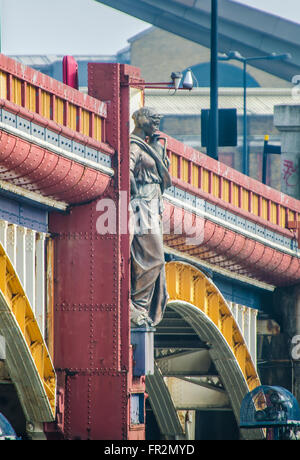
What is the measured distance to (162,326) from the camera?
46.9m

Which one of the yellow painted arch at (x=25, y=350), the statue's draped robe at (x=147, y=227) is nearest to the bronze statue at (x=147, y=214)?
the statue's draped robe at (x=147, y=227)

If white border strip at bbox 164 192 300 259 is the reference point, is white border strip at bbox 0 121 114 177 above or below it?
below

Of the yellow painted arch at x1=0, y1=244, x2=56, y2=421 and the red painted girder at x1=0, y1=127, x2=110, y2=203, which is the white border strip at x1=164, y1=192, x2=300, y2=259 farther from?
the yellow painted arch at x1=0, y1=244, x2=56, y2=421

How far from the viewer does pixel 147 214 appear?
35406mm

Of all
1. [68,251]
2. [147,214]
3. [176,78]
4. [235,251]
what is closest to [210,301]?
[235,251]


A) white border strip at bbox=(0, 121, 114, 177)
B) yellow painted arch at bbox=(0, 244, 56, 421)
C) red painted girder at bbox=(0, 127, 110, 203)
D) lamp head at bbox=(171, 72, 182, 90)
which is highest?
lamp head at bbox=(171, 72, 182, 90)

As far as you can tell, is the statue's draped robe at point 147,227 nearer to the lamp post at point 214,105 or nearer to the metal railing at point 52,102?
the metal railing at point 52,102

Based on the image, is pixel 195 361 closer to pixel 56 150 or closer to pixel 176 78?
pixel 176 78

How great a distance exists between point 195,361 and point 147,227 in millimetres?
13949

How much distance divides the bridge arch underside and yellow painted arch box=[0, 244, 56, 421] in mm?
8538

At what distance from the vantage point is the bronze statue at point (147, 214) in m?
35.0

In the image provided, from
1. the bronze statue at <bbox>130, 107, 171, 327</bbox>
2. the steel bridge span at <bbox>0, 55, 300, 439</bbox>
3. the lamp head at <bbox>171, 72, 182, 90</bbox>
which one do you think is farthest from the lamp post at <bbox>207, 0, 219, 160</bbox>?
the lamp head at <bbox>171, 72, 182, 90</bbox>

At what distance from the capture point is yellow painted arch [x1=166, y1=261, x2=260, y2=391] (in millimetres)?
41938
